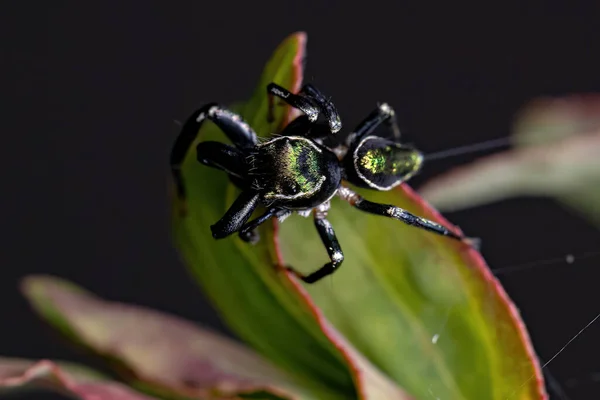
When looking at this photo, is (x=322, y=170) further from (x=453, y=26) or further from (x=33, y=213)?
(x=33, y=213)

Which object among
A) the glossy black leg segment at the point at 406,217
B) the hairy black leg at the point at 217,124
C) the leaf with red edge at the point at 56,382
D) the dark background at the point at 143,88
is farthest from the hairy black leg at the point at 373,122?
the dark background at the point at 143,88

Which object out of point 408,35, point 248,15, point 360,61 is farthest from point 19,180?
point 408,35

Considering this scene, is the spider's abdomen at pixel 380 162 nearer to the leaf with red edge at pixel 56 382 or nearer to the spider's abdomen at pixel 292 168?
the spider's abdomen at pixel 292 168

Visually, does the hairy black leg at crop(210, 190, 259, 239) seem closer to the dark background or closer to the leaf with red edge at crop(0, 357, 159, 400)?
the leaf with red edge at crop(0, 357, 159, 400)

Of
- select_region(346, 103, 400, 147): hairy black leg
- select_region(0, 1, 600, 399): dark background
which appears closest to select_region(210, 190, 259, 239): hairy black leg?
select_region(346, 103, 400, 147): hairy black leg

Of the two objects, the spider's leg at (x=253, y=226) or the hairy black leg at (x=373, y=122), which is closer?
the spider's leg at (x=253, y=226)

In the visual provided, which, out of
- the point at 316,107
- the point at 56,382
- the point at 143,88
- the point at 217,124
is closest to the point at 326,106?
the point at 316,107

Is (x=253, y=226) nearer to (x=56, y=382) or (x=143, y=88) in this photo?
(x=56, y=382)
